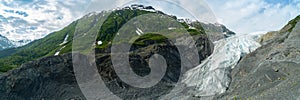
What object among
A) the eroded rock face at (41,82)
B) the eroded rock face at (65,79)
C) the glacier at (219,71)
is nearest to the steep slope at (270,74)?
the glacier at (219,71)

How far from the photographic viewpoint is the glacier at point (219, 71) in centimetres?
2644

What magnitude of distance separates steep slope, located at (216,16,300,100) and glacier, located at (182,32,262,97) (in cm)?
104

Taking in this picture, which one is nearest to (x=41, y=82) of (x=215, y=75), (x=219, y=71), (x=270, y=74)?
(x=215, y=75)

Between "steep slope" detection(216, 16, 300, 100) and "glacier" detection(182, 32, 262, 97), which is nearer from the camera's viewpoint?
"steep slope" detection(216, 16, 300, 100)

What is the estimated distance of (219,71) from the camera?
28.3 metres

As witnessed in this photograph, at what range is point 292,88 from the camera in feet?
57.4

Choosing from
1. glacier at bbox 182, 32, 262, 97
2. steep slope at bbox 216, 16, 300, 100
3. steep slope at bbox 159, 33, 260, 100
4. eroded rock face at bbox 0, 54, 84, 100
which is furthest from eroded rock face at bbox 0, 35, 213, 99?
steep slope at bbox 216, 16, 300, 100

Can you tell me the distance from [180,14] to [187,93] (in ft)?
23.9

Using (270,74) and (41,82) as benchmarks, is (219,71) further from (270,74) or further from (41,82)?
(41,82)

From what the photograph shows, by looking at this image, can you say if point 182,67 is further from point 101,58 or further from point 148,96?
point 148,96

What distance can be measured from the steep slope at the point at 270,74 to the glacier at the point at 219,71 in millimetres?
1039

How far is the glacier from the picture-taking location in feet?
86.7

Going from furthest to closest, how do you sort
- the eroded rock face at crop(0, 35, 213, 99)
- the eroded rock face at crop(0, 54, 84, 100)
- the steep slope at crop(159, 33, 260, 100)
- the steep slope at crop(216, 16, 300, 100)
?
the eroded rock face at crop(0, 54, 84, 100) → the eroded rock face at crop(0, 35, 213, 99) → the steep slope at crop(159, 33, 260, 100) → the steep slope at crop(216, 16, 300, 100)

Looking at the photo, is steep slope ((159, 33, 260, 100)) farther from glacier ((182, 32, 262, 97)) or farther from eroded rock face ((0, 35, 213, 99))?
eroded rock face ((0, 35, 213, 99))
